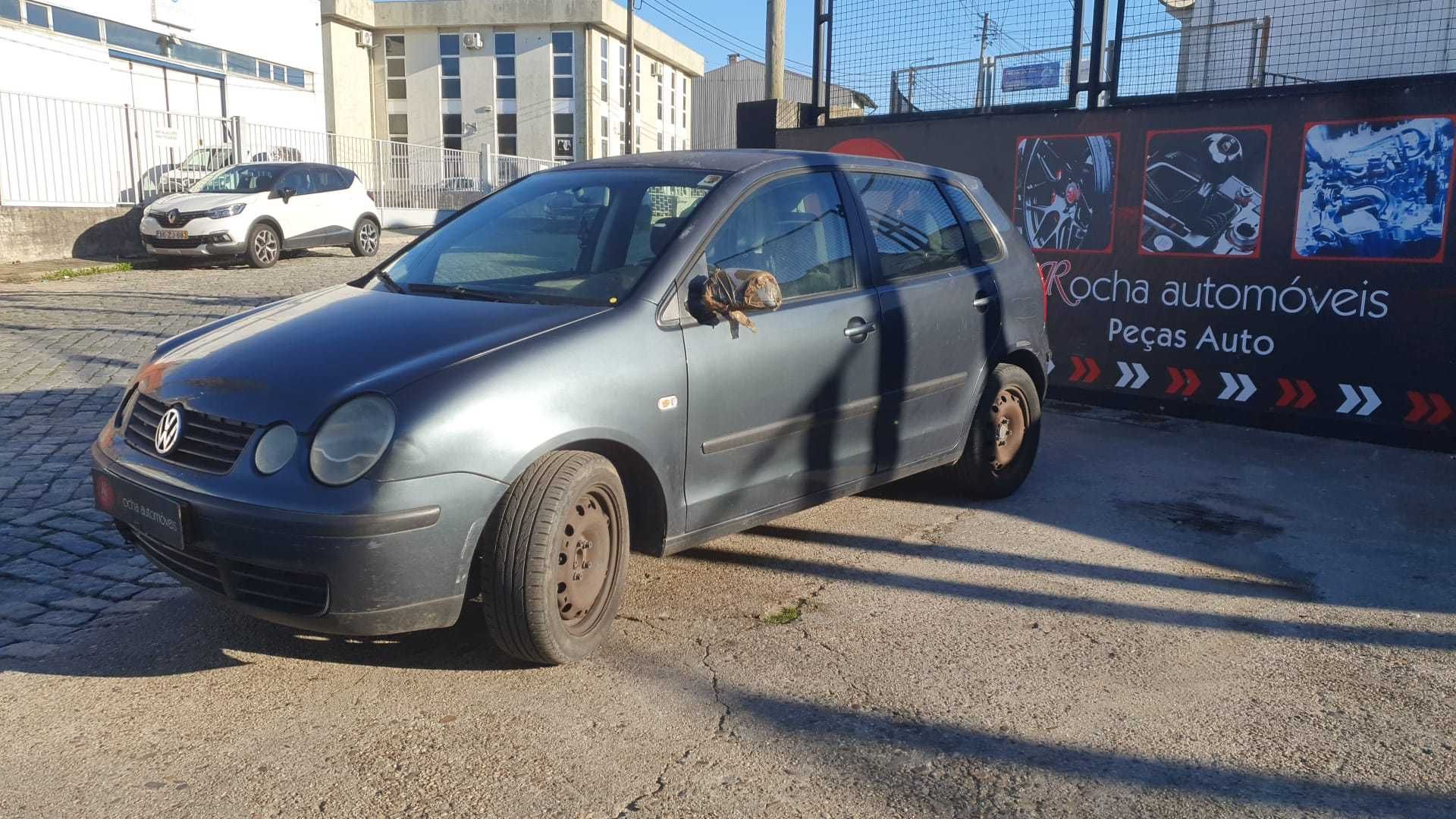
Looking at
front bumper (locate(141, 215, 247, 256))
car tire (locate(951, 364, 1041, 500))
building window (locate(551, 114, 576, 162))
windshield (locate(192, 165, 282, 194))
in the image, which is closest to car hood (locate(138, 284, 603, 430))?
car tire (locate(951, 364, 1041, 500))

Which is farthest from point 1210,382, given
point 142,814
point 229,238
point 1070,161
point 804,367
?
point 229,238

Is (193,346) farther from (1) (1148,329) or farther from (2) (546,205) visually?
(1) (1148,329)

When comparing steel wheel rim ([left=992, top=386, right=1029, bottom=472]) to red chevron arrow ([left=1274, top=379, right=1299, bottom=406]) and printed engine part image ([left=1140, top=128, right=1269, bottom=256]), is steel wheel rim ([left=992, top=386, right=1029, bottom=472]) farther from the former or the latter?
printed engine part image ([left=1140, top=128, right=1269, bottom=256])

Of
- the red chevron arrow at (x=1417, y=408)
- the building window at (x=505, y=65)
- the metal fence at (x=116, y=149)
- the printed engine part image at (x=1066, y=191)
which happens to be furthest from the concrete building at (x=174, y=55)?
the red chevron arrow at (x=1417, y=408)

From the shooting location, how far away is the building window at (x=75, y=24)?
2138 centimetres

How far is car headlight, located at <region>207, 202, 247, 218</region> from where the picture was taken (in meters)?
15.7

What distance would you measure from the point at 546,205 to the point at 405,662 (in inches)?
75.6

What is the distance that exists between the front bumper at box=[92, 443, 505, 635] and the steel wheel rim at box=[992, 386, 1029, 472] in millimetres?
3033

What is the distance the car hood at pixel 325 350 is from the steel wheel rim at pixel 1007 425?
252cm

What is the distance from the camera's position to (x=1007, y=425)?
579 cm

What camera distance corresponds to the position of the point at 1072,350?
8562 mm

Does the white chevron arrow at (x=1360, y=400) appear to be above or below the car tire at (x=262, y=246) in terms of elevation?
below

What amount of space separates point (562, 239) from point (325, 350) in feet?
4.04

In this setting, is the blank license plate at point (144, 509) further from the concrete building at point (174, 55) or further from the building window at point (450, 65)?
the building window at point (450, 65)
